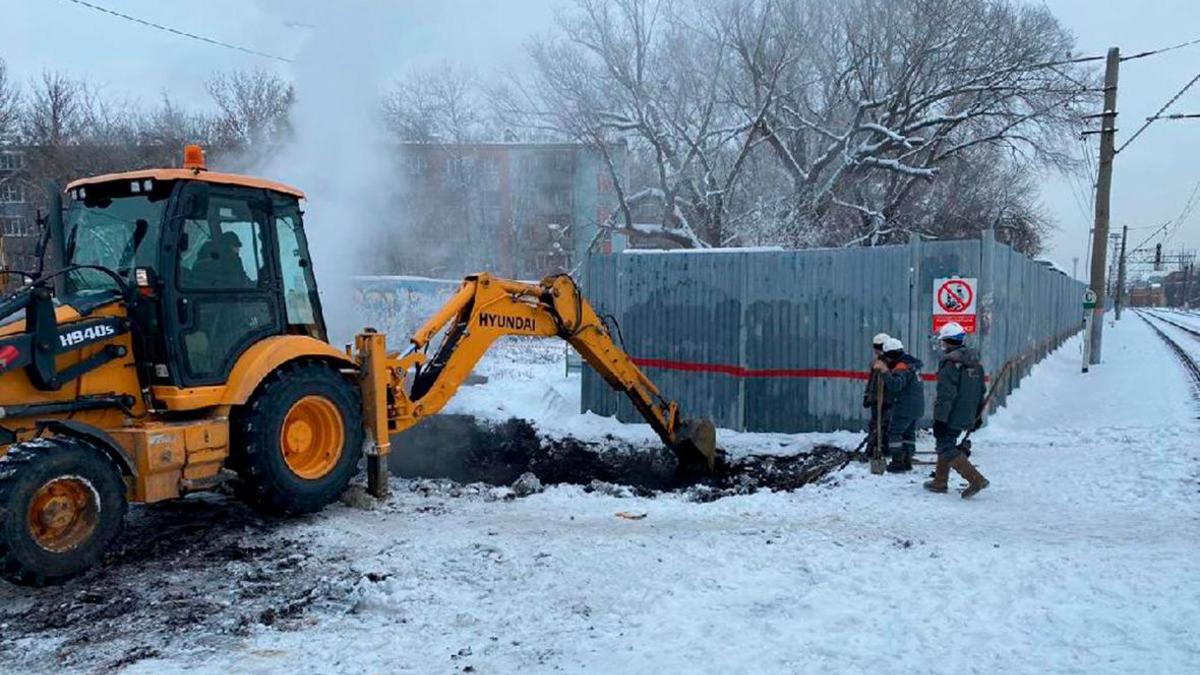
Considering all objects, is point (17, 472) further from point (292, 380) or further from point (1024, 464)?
point (1024, 464)

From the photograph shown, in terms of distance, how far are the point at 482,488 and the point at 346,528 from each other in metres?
1.83

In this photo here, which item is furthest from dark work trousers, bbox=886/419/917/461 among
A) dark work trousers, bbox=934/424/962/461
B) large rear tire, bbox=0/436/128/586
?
large rear tire, bbox=0/436/128/586

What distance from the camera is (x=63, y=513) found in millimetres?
5254

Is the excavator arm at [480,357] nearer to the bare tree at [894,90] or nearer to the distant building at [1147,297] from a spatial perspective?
the bare tree at [894,90]

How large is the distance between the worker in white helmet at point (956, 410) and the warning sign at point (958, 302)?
7.42 ft

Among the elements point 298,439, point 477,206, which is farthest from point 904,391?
point 477,206

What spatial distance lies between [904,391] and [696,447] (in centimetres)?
235

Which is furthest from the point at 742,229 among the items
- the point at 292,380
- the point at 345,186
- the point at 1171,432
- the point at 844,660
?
the point at 844,660

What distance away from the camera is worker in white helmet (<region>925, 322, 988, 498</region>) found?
24.1 ft

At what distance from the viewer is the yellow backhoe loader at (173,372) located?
531 cm

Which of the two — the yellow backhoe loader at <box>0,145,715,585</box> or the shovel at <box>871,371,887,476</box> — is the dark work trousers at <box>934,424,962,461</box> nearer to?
the shovel at <box>871,371,887,476</box>

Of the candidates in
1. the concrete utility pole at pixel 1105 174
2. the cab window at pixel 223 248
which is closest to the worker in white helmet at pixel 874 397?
the cab window at pixel 223 248

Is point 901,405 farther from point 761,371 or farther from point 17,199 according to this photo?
point 17,199

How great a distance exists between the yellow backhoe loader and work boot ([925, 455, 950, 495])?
4.40m
